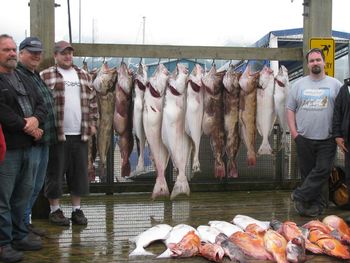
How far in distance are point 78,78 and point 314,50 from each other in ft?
7.89

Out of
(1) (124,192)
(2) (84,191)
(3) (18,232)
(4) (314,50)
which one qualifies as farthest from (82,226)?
(4) (314,50)

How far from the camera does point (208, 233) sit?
4.01m

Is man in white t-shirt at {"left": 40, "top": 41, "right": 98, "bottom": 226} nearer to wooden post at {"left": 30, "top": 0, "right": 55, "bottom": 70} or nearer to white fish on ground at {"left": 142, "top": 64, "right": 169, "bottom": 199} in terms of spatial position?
wooden post at {"left": 30, "top": 0, "right": 55, "bottom": 70}

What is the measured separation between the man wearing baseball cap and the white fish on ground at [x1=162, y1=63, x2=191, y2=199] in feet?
3.79

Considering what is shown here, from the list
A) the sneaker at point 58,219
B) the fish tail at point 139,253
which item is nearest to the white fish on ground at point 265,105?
the fish tail at point 139,253

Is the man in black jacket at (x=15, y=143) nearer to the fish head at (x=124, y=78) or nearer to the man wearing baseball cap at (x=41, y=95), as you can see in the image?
the man wearing baseball cap at (x=41, y=95)

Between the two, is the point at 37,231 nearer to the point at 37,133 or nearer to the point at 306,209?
the point at 37,133

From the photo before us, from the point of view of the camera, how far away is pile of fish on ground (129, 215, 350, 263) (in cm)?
352

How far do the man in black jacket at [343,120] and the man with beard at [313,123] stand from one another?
0.12 m

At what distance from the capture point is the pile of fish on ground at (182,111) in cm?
462

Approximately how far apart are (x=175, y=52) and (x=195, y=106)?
66 centimetres

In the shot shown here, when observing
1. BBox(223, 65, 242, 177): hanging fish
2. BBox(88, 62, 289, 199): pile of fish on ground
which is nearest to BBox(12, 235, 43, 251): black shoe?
BBox(88, 62, 289, 199): pile of fish on ground

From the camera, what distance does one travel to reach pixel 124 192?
254 inches

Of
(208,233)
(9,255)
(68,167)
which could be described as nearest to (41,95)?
(68,167)
